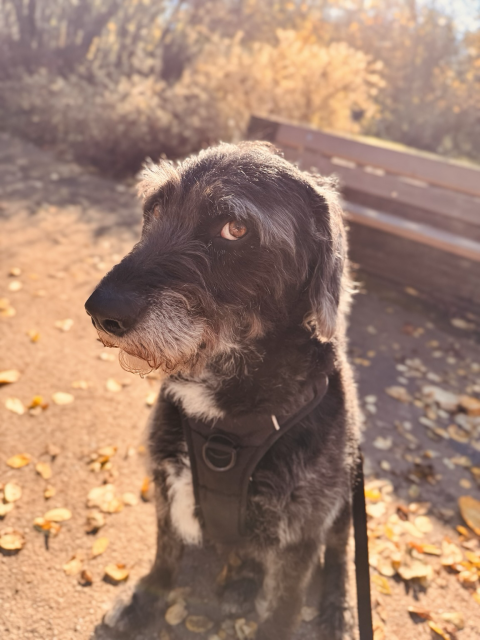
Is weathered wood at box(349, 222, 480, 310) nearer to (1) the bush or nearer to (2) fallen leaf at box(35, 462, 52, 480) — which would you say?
(1) the bush

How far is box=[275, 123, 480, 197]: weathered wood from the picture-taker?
6.19m

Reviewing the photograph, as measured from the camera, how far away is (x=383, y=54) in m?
20.7

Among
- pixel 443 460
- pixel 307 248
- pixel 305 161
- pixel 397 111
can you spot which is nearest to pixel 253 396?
pixel 307 248

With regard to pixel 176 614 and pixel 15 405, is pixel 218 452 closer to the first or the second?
pixel 176 614

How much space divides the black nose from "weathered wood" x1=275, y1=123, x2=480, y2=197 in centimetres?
584

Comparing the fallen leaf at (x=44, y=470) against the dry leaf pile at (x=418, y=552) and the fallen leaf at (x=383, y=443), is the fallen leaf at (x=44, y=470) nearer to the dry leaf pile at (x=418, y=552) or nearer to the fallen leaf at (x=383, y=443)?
the dry leaf pile at (x=418, y=552)

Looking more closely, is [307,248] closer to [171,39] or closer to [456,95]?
[171,39]

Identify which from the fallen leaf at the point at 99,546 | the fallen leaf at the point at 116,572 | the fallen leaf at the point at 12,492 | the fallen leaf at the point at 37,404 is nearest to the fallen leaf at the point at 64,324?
the fallen leaf at the point at 37,404

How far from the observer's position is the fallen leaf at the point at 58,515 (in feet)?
9.59

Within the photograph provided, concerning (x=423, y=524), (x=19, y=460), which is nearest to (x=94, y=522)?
(x=19, y=460)

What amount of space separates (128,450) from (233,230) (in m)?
2.24

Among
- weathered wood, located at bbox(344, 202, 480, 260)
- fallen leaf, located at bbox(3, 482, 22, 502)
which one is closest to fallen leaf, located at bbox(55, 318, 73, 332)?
fallen leaf, located at bbox(3, 482, 22, 502)

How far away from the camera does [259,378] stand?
2.12 metres

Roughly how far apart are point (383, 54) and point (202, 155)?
22561 millimetres
